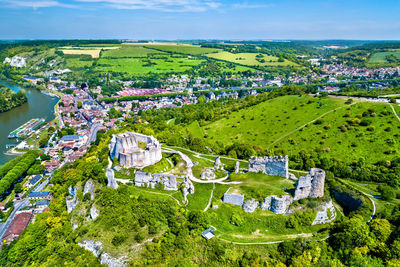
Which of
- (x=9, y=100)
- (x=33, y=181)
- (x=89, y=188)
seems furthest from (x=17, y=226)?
(x=9, y=100)

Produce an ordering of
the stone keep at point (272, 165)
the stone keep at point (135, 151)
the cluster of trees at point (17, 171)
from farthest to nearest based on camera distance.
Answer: the cluster of trees at point (17, 171)
the stone keep at point (135, 151)
the stone keep at point (272, 165)

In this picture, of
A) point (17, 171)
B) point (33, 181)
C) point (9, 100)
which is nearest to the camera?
point (33, 181)

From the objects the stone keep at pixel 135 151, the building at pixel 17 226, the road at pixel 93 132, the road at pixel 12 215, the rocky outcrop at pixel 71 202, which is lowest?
the road at pixel 12 215

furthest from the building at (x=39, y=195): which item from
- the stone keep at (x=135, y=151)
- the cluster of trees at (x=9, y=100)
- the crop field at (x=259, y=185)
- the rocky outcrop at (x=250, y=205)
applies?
the cluster of trees at (x=9, y=100)

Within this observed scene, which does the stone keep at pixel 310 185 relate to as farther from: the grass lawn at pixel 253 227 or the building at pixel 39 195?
the building at pixel 39 195

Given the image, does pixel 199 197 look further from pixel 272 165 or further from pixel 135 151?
pixel 135 151

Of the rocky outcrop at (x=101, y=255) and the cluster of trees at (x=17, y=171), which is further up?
the rocky outcrop at (x=101, y=255)

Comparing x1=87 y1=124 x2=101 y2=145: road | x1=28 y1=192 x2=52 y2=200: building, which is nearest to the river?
x1=87 y1=124 x2=101 y2=145: road
